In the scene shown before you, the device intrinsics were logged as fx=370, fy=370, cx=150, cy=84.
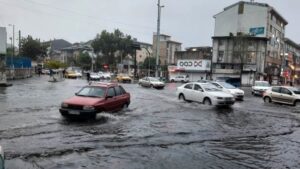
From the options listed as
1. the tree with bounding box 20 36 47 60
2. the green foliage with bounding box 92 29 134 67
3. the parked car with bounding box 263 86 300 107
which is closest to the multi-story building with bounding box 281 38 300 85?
the green foliage with bounding box 92 29 134 67

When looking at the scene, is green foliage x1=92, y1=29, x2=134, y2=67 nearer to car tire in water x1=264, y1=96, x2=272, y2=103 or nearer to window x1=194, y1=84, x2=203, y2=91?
car tire in water x1=264, y1=96, x2=272, y2=103

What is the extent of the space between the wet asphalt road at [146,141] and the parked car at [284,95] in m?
9.57

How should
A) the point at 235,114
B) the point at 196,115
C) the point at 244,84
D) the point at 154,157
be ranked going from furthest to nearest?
the point at 244,84 → the point at 235,114 → the point at 196,115 → the point at 154,157

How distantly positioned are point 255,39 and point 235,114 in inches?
2330

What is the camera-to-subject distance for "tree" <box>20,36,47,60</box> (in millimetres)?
84562

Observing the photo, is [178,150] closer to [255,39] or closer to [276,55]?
[255,39]

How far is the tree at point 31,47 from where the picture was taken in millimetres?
84562

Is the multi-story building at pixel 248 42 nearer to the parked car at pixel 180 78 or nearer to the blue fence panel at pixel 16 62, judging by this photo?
the parked car at pixel 180 78

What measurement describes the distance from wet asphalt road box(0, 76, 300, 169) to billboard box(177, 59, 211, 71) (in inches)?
2269

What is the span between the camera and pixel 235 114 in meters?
20.2

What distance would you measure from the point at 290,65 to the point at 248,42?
1002 inches

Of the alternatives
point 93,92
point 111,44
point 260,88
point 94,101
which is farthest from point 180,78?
point 94,101

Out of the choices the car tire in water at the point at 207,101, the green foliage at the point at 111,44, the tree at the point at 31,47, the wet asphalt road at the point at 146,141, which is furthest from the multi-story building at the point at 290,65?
the wet asphalt road at the point at 146,141

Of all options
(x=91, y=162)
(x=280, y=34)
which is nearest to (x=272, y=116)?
(x=91, y=162)
